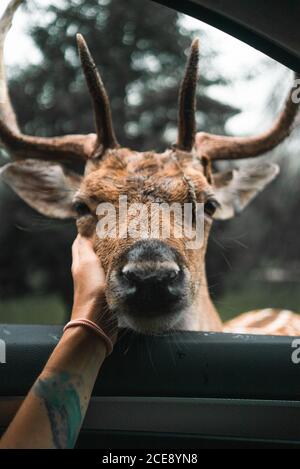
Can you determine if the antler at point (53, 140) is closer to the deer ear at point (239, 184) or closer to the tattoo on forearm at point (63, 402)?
the deer ear at point (239, 184)

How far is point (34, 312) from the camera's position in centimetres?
1553

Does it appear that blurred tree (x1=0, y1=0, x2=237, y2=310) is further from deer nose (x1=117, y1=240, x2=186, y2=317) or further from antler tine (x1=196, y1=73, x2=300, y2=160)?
deer nose (x1=117, y1=240, x2=186, y2=317)

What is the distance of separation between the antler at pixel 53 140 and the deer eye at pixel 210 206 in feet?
2.07

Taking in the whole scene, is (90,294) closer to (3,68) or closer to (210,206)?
(210,206)

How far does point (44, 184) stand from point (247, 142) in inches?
49.9

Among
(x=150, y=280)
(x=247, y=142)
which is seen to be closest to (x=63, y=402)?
(x=150, y=280)

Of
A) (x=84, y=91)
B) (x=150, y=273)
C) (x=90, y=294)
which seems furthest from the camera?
(x=84, y=91)

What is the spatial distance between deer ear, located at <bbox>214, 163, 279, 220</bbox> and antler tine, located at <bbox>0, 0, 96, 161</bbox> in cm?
92

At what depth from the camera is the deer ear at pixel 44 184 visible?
3.61m

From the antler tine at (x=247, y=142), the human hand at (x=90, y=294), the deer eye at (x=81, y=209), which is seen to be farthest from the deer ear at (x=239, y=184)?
the human hand at (x=90, y=294)

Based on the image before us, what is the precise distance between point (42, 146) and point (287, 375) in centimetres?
211

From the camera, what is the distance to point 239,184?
399cm

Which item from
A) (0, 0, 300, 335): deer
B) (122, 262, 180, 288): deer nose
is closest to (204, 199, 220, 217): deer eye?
(0, 0, 300, 335): deer
